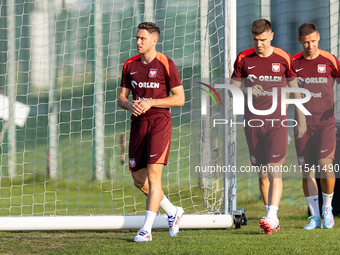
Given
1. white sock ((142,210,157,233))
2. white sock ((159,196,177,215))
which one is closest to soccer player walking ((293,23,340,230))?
white sock ((159,196,177,215))

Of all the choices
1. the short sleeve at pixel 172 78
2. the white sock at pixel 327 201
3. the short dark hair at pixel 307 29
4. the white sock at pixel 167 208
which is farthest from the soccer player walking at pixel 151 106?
the white sock at pixel 327 201

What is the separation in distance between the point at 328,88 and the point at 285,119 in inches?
22.8

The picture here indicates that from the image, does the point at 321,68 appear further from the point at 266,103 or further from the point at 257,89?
the point at 257,89

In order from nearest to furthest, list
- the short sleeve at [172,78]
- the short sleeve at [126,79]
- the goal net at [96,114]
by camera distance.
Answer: the short sleeve at [172,78] < the short sleeve at [126,79] < the goal net at [96,114]

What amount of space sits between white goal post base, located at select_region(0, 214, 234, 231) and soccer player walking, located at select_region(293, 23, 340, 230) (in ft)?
3.46

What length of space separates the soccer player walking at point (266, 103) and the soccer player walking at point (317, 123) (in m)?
0.29

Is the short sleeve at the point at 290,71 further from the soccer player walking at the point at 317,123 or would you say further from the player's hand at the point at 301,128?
the player's hand at the point at 301,128

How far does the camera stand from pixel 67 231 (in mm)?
4438

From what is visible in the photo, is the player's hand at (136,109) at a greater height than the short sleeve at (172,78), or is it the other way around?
the short sleeve at (172,78)

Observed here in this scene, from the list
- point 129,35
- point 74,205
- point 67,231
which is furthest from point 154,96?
point 129,35

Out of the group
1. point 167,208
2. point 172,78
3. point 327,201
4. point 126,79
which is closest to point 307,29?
point 172,78

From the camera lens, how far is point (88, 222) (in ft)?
13.7

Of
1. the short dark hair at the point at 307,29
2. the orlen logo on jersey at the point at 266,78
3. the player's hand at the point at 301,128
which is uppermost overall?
the short dark hair at the point at 307,29

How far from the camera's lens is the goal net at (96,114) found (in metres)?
5.87
